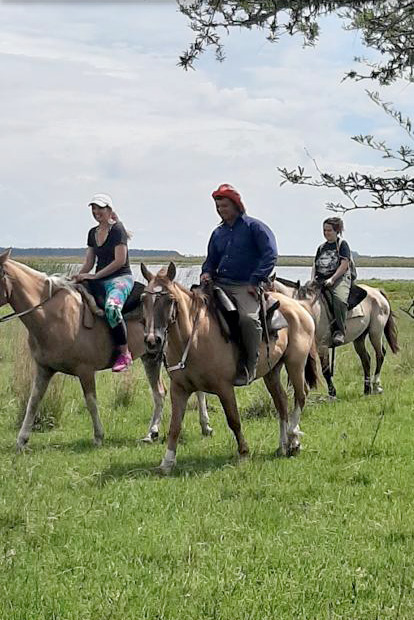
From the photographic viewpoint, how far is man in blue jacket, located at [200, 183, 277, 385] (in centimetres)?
793

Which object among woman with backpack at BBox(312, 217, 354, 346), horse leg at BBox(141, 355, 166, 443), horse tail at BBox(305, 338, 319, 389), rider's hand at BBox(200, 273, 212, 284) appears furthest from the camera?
woman with backpack at BBox(312, 217, 354, 346)

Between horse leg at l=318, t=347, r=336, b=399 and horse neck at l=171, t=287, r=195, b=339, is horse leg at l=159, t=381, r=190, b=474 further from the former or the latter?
horse leg at l=318, t=347, r=336, b=399

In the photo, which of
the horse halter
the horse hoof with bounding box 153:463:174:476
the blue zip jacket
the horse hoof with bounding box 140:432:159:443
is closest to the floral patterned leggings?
the horse hoof with bounding box 140:432:159:443

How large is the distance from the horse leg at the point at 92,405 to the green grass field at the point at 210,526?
0.52 feet

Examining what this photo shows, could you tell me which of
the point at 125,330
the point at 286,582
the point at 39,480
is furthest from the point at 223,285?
the point at 286,582

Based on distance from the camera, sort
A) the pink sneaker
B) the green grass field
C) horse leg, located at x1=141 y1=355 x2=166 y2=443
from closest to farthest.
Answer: the green grass field < the pink sneaker < horse leg, located at x1=141 y1=355 x2=166 y2=443

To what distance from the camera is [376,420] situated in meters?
10.1

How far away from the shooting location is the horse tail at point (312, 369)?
362 inches

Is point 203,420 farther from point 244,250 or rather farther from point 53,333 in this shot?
point 244,250

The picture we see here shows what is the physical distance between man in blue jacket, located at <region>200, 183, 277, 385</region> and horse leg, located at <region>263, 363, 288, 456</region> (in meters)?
0.76

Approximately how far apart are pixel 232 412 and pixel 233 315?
947 mm

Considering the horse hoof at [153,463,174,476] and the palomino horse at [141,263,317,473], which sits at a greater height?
the palomino horse at [141,263,317,473]

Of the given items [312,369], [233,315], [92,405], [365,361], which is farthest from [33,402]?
[365,361]

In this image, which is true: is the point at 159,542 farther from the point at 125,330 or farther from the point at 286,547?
the point at 125,330
